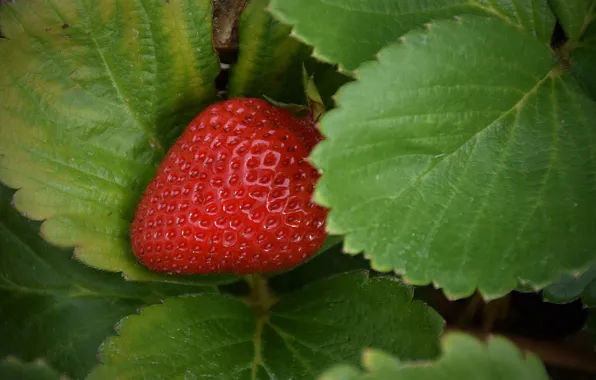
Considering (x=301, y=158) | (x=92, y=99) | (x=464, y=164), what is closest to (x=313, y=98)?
(x=301, y=158)

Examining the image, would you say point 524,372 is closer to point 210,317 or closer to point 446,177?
point 446,177

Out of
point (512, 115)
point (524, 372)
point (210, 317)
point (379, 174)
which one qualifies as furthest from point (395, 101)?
point (210, 317)

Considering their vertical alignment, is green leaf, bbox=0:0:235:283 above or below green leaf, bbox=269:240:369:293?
above

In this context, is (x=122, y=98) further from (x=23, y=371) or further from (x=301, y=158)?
(x=23, y=371)

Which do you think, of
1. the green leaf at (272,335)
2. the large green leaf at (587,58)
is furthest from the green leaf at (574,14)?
the green leaf at (272,335)

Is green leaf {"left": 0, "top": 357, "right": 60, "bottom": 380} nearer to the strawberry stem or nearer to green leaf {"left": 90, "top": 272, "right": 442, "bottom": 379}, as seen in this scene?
green leaf {"left": 90, "top": 272, "right": 442, "bottom": 379}

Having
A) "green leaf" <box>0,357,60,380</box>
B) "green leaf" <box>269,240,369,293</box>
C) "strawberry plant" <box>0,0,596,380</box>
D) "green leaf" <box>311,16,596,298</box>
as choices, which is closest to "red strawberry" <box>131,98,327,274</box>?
"strawberry plant" <box>0,0,596,380</box>

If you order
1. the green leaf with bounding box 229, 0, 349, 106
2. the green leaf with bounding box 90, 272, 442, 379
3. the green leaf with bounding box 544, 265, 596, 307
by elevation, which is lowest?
the green leaf with bounding box 90, 272, 442, 379
